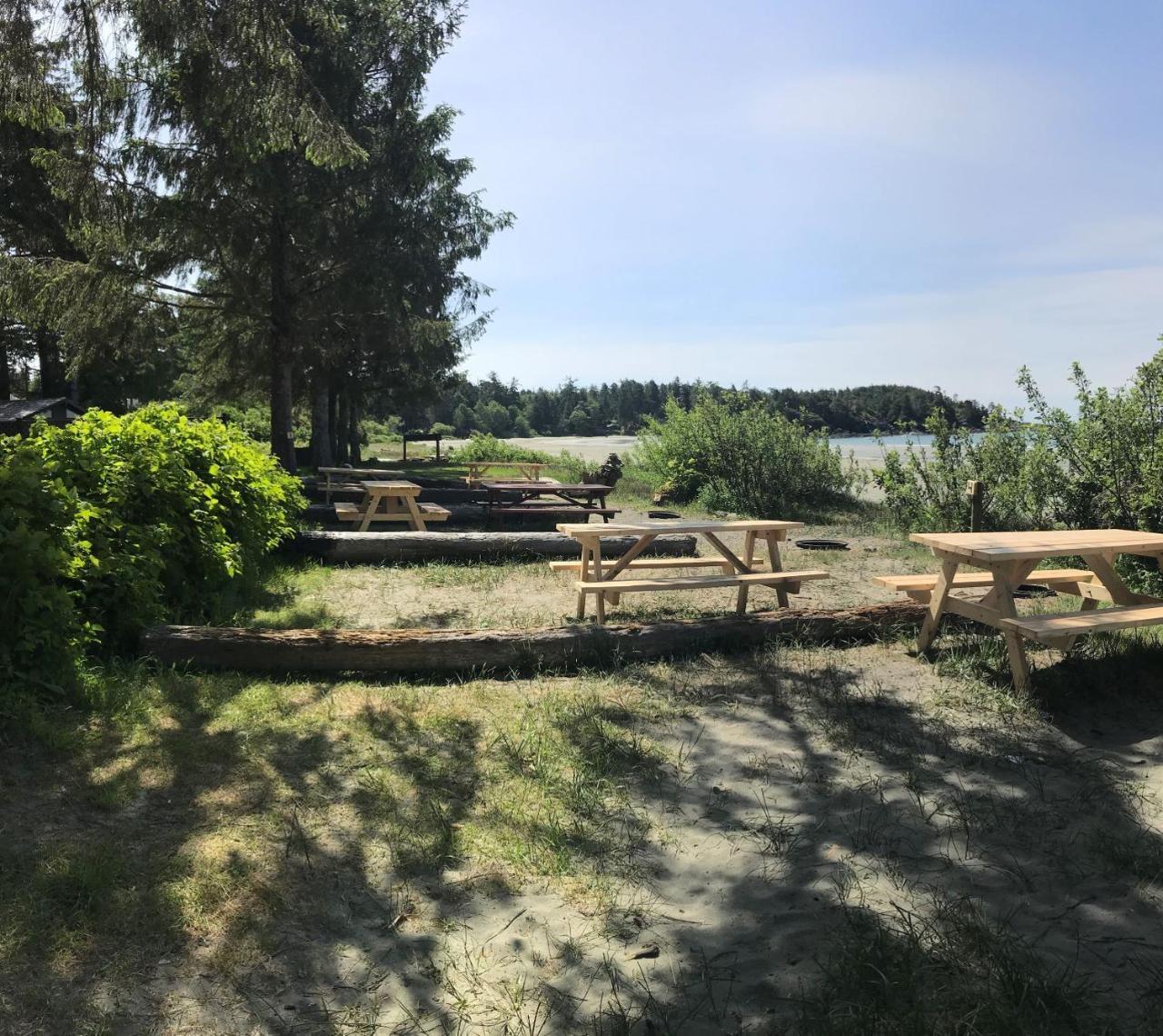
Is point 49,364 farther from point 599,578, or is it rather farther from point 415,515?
point 599,578

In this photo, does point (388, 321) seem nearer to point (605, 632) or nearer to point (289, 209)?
point (289, 209)

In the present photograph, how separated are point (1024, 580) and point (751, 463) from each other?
10.9 metres

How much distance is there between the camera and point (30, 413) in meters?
18.6

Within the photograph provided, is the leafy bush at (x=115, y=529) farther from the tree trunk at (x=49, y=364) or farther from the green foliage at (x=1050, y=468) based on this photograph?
the tree trunk at (x=49, y=364)

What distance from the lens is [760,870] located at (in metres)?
3.13

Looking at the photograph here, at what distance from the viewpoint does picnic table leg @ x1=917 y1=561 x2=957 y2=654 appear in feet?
18.5

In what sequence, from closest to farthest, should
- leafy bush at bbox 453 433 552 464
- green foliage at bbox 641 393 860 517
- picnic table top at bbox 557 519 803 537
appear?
1. picnic table top at bbox 557 519 803 537
2. green foliage at bbox 641 393 860 517
3. leafy bush at bbox 453 433 552 464

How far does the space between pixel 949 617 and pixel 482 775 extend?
13.5 feet

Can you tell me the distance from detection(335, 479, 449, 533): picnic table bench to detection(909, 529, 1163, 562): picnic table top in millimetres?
7099

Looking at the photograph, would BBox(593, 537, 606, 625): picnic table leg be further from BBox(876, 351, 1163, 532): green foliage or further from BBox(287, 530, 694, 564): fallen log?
BBox(876, 351, 1163, 532): green foliage

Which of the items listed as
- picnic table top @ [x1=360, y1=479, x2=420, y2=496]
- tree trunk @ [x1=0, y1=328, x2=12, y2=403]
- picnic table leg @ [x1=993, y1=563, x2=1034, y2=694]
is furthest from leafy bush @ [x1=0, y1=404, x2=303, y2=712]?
tree trunk @ [x1=0, y1=328, x2=12, y2=403]

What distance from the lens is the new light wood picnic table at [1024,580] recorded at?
16.2ft

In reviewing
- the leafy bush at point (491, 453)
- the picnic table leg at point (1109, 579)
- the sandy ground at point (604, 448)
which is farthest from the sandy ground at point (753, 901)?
the leafy bush at point (491, 453)

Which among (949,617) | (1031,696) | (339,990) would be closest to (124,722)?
(339,990)
